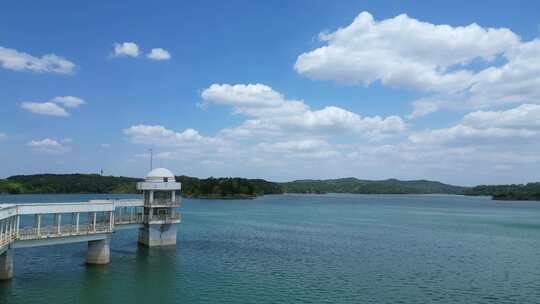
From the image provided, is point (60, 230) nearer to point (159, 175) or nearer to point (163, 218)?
point (163, 218)

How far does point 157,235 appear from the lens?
4900 centimetres

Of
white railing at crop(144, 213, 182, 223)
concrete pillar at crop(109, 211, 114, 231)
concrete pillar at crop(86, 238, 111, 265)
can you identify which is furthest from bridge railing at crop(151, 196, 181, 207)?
concrete pillar at crop(86, 238, 111, 265)

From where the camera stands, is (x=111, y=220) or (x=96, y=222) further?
(x=96, y=222)

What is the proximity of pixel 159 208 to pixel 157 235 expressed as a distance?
3.17 meters

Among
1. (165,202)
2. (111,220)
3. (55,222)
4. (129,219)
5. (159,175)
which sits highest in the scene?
(159,175)

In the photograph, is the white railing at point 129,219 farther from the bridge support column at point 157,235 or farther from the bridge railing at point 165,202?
the bridge railing at point 165,202

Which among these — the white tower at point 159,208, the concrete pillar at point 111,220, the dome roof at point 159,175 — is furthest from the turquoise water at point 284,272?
the dome roof at point 159,175

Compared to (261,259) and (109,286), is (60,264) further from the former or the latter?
(261,259)

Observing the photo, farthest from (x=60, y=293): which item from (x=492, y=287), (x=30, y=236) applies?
(x=492, y=287)

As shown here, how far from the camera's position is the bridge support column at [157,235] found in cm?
4862

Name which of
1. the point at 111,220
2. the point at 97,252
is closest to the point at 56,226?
the point at 97,252

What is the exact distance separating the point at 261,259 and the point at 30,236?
2150 cm

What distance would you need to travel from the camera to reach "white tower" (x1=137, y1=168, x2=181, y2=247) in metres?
48.4

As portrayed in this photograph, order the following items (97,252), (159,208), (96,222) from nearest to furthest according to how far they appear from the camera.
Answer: (97,252) → (96,222) → (159,208)
